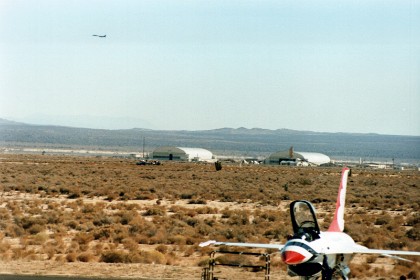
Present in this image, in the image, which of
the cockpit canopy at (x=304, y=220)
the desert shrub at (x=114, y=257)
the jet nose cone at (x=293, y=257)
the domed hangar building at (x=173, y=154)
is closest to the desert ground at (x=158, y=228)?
the desert shrub at (x=114, y=257)

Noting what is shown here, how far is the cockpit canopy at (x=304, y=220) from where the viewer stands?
19.3m

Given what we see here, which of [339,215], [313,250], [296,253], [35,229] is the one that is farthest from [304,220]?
[35,229]

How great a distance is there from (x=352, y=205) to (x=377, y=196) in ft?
31.6

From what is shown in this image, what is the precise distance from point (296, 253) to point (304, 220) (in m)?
1.97

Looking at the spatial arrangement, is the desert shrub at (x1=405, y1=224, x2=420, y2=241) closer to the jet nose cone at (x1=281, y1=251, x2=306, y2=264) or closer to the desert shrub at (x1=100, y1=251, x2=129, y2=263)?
the desert shrub at (x1=100, y1=251, x2=129, y2=263)

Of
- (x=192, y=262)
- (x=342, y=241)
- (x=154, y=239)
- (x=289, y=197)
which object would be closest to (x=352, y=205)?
(x=289, y=197)

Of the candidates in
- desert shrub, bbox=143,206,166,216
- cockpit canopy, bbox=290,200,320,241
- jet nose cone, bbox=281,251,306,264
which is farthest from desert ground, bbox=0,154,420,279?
jet nose cone, bbox=281,251,306,264

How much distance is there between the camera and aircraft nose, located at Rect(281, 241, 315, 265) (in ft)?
59.4

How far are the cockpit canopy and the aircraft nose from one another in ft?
1.94

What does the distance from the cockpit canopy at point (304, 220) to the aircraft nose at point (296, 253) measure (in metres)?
0.59

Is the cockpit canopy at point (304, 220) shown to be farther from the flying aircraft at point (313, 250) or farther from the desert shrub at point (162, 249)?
the desert shrub at point (162, 249)

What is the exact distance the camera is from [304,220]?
19.9 meters

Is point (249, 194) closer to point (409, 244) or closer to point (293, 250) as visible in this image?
point (409, 244)

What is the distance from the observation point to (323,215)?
45.7 meters
